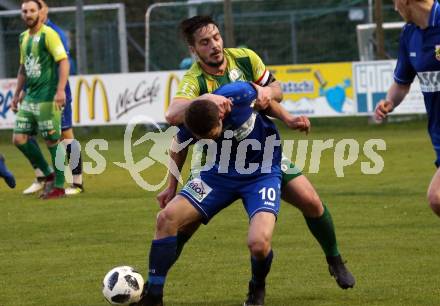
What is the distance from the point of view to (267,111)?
7.68m

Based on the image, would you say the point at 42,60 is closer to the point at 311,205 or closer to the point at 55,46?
the point at 55,46

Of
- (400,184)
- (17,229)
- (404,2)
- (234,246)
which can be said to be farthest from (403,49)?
(400,184)

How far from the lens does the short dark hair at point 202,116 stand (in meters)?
7.14

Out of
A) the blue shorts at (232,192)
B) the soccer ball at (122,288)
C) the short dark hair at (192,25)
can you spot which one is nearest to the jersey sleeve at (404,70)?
the blue shorts at (232,192)

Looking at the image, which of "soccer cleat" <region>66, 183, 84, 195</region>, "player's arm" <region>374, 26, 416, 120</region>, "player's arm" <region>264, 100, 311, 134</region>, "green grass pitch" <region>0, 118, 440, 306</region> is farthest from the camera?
"soccer cleat" <region>66, 183, 84, 195</region>

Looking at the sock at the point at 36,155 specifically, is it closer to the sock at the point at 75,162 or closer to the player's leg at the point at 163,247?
the sock at the point at 75,162

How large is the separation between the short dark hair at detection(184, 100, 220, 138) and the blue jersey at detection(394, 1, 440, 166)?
1.77 meters

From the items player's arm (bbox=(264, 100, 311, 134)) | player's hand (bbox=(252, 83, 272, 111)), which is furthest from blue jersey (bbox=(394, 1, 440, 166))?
player's hand (bbox=(252, 83, 272, 111))

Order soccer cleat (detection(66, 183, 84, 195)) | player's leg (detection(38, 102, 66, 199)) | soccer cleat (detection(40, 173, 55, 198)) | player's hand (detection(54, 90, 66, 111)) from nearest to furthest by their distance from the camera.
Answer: player's hand (detection(54, 90, 66, 111))
player's leg (detection(38, 102, 66, 199))
soccer cleat (detection(40, 173, 55, 198))
soccer cleat (detection(66, 183, 84, 195))

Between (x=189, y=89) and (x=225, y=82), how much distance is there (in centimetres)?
24

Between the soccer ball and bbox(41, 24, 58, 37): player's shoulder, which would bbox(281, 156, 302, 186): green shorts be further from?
bbox(41, 24, 58, 37): player's shoulder

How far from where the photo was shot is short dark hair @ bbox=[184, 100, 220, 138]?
714 centimetres

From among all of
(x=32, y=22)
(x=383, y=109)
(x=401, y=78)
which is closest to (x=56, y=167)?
(x=32, y=22)

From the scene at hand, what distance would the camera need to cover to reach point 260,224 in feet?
24.4
